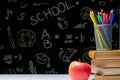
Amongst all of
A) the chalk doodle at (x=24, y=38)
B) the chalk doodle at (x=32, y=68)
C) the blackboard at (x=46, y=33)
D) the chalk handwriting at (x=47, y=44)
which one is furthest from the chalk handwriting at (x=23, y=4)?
the chalk doodle at (x=32, y=68)

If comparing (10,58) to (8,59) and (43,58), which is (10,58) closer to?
(8,59)

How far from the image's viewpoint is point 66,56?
6.04 feet

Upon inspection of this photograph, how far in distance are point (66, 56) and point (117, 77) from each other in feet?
2.78

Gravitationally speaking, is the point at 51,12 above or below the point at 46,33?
above

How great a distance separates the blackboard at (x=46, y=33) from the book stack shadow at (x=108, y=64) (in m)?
0.81

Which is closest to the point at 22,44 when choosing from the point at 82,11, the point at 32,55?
the point at 32,55

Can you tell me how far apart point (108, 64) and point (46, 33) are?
89 cm

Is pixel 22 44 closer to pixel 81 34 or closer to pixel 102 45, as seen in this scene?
pixel 81 34

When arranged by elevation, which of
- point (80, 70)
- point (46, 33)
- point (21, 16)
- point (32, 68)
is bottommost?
point (32, 68)

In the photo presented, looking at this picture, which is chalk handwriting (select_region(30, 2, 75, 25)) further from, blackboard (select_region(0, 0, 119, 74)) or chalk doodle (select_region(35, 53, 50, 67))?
chalk doodle (select_region(35, 53, 50, 67))

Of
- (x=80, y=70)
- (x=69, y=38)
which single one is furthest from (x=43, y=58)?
(x=80, y=70)

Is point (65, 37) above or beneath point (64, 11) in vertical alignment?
beneath

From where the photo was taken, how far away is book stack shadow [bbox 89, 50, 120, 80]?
3.28 ft

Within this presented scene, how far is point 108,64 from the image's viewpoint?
100 centimetres
